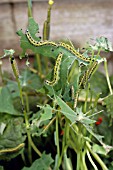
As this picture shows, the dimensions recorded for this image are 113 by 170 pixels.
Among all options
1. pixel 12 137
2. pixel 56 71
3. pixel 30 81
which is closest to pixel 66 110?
pixel 56 71

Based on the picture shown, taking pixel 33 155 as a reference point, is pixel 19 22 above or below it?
above

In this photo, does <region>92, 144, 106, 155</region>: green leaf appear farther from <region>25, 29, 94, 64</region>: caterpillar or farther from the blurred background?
the blurred background

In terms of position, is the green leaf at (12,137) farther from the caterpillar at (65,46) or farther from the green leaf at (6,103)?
the caterpillar at (65,46)

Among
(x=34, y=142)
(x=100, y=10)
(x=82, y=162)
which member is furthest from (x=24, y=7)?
(x=82, y=162)

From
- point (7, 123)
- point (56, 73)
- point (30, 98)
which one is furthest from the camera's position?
point (30, 98)

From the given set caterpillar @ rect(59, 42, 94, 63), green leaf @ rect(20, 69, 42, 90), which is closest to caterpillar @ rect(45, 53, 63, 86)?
caterpillar @ rect(59, 42, 94, 63)

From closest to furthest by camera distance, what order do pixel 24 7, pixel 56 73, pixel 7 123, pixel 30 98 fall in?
pixel 56 73 → pixel 7 123 → pixel 30 98 → pixel 24 7

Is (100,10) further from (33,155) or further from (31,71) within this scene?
(33,155)

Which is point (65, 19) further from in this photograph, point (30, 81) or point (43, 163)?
point (43, 163)
